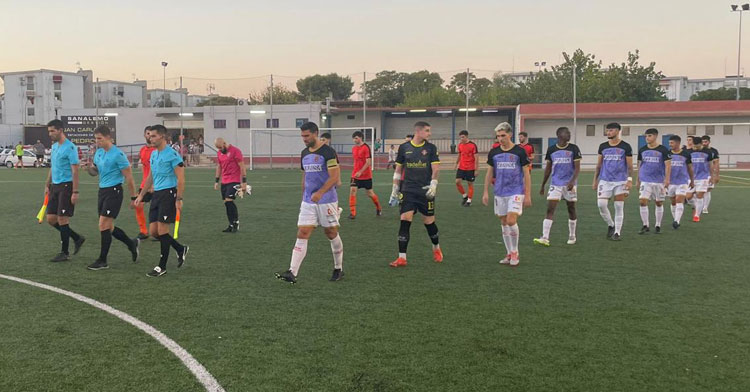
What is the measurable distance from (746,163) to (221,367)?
3963 cm

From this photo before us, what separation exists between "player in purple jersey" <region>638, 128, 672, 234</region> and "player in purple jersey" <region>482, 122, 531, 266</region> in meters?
4.18

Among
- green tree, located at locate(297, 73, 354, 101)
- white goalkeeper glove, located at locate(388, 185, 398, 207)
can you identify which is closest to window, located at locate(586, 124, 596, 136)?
white goalkeeper glove, located at locate(388, 185, 398, 207)

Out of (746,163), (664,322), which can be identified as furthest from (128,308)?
(746,163)

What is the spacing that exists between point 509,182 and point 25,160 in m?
41.2

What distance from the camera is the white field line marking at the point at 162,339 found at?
3863mm

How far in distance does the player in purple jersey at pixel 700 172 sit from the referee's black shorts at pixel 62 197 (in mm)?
12687

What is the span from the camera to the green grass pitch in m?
3.97

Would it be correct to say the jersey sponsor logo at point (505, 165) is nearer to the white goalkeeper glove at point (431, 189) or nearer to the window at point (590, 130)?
the white goalkeeper glove at point (431, 189)

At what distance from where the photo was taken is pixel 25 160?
128 ft

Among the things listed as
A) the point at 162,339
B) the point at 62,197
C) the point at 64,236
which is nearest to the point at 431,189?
the point at 162,339

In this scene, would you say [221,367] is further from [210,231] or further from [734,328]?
[210,231]

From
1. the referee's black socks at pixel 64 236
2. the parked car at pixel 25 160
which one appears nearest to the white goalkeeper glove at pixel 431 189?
the referee's black socks at pixel 64 236

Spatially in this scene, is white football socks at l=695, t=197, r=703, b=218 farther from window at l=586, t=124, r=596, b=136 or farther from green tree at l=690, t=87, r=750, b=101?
green tree at l=690, t=87, r=750, b=101

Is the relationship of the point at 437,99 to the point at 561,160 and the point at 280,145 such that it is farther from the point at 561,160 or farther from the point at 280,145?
the point at 561,160
